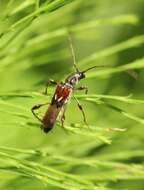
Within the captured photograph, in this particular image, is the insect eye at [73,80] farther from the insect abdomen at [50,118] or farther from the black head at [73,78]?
the insect abdomen at [50,118]

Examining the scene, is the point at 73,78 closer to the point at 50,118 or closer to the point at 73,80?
the point at 73,80

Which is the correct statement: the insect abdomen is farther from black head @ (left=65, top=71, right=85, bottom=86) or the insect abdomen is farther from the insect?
black head @ (left=65, top=71, right=85, bottom=86)

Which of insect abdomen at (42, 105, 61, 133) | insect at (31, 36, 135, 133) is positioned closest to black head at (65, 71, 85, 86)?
insect at (31, 36, 135, 133)

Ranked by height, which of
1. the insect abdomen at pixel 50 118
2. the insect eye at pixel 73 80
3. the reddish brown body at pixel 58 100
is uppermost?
the insect eye at pixel 73 80

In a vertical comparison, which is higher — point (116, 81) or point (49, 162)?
point (116, 81)

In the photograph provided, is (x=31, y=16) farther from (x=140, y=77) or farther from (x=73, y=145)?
(x=140, y=77)

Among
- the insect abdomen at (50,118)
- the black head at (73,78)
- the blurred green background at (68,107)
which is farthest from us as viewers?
the black head at (73,78)

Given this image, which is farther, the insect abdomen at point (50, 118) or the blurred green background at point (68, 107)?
the insect abdomen at point (50, 118)

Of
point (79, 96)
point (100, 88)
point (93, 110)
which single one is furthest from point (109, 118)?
point (79, 96)

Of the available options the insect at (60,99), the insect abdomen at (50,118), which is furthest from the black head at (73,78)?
the insect abdomen at (50,118)
